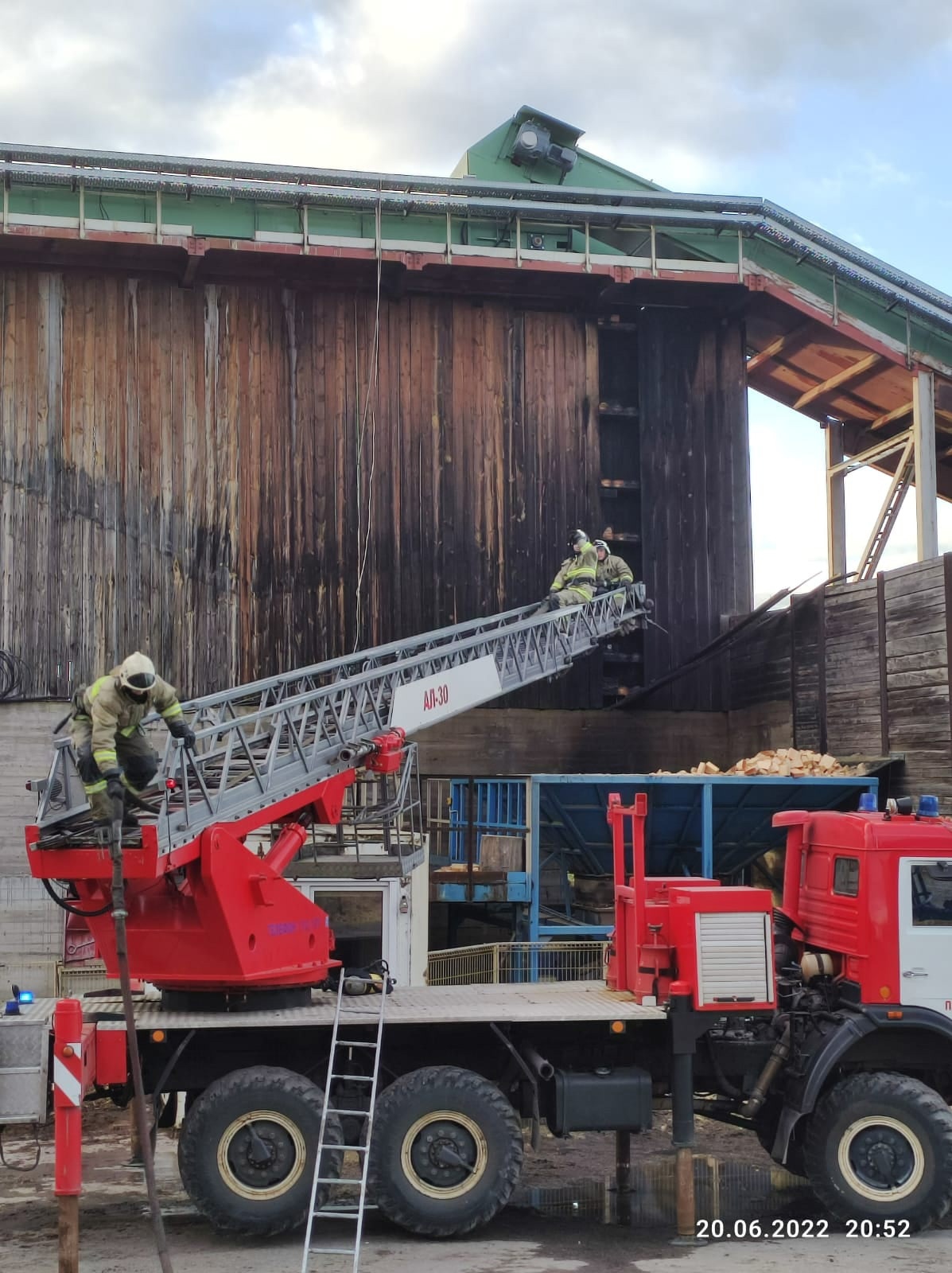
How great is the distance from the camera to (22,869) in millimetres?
18547

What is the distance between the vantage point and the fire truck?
930cm

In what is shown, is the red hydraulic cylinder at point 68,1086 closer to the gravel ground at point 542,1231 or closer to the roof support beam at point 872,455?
the gravel ground at point 542,1231

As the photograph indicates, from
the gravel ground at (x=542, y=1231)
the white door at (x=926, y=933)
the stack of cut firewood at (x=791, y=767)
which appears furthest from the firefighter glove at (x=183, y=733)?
the stack of cut firewood at (x=791, y=767)

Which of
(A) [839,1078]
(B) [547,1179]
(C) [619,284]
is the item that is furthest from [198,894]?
(C) [619,284]

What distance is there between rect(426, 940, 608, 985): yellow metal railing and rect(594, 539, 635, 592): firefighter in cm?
616

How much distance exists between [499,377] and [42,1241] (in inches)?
618

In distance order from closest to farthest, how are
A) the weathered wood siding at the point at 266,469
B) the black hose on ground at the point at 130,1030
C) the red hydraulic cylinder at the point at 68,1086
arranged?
the black hose on ground at the point at 130,1030, the red hydraulic cylinder at the point at 68,1086, the weathered wood siding at the point at 266,469

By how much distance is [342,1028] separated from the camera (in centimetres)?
976

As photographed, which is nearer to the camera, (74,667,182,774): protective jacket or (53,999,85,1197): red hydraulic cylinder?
(53,999,85,1197): red hydraulic cylinder

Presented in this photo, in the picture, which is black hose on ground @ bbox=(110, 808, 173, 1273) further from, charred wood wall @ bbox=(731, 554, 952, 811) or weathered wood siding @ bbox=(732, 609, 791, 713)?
weathered wood siding @ bbox=(732, 609, 791, 713)

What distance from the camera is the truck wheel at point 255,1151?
9.24 meters

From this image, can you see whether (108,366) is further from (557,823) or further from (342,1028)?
(342,1028)

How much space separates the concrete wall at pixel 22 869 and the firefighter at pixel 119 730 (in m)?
9.48

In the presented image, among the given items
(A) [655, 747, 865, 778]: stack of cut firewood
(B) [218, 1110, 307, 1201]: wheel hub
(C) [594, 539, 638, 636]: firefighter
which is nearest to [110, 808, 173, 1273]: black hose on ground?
(B) [218, 1110, 307, 1201]: wheel hub
